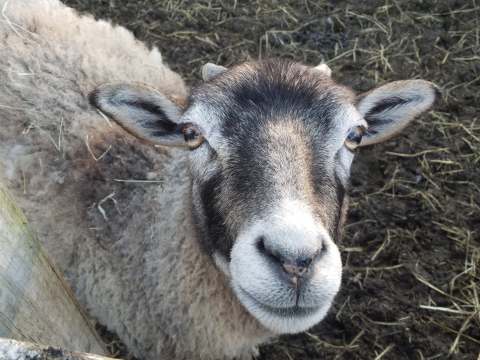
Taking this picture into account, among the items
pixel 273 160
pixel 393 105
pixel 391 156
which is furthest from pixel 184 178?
pixel 391 156

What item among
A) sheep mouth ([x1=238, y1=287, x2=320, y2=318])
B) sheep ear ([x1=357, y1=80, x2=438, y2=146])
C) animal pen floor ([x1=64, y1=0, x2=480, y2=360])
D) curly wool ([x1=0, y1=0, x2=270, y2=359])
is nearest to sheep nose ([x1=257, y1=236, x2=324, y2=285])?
sheep mouth ([x1=238, y1=287, x2=320, y2=318])

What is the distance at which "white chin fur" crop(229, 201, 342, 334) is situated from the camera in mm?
2168

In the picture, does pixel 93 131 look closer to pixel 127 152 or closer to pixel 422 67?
pixel 127 152

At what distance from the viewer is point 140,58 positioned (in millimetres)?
4355

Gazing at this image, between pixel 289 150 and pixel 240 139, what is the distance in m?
0.30

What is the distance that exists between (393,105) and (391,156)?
76.4 inches

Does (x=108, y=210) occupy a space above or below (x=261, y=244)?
below

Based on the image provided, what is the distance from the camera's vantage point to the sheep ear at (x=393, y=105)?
3.00 m

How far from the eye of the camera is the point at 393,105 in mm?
3195

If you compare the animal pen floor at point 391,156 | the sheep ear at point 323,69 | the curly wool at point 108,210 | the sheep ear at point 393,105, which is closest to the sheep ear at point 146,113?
the curly wool at point 108,210

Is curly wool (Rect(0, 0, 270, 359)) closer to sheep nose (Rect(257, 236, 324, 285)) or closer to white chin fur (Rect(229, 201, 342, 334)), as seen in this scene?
white chin fur (Rect(229, 201, 342, 334))

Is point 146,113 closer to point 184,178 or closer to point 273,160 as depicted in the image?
point 184,178

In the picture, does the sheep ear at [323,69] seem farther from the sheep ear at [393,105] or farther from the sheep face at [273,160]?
the sheep ear at [393,105]

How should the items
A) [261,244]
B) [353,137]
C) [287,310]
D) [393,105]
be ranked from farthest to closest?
[393,105], [353,137], [287,310], [261,244]
